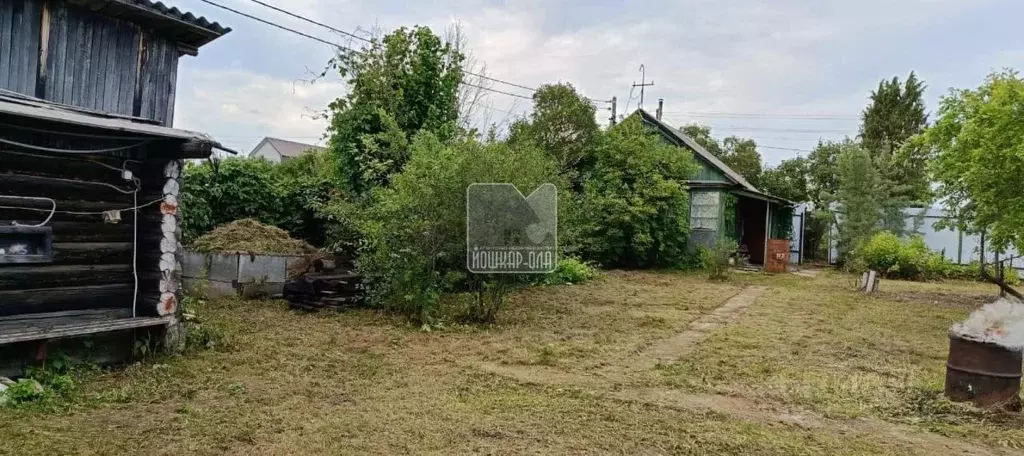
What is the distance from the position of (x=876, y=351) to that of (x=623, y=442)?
4496mm

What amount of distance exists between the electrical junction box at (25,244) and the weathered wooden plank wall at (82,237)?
3.5 inches

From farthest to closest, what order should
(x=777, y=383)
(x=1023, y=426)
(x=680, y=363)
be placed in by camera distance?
(x=680, y=363) → (x=777, y=383) → (x=1023, y=426)

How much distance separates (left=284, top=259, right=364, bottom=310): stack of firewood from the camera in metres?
8.41

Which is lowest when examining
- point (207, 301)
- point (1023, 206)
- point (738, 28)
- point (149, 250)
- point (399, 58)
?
point (207, 301)

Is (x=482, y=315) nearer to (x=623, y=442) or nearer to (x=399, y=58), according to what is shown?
(x=623, y=442)

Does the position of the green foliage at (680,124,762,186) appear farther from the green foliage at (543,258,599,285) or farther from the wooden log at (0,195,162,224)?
the wooden log at (0,195,162,224)

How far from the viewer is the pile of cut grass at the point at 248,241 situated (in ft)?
31.4

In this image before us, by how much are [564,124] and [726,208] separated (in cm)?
537

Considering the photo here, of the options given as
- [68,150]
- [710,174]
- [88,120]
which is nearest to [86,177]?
[68,150]

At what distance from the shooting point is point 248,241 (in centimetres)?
973

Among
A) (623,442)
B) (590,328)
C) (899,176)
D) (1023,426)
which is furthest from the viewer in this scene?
(899,176)

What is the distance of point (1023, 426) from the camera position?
4168 millimetres

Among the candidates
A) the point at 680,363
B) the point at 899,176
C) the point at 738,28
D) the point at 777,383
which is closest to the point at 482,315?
the point at 680,363

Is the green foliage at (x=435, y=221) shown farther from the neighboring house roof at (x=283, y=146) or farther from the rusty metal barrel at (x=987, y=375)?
the neighboring house roof at (x=283, y=146)
